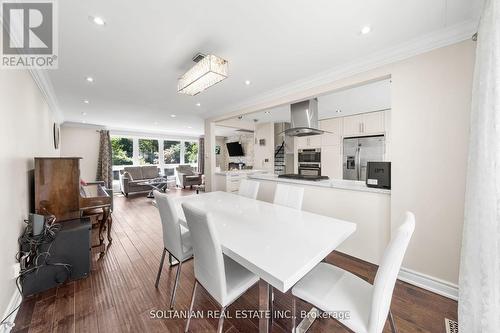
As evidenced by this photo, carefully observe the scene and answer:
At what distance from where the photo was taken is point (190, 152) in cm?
938

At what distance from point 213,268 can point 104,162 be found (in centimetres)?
700

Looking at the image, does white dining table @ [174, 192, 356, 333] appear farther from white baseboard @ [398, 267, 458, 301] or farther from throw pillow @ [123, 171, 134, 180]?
throw pillow @ [123, 171, 134, 180]

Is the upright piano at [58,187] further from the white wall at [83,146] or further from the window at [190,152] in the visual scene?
the window at [190,152]

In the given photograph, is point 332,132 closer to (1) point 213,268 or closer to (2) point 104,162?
(1) point 213,268

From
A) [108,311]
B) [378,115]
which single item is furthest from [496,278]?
[378,115]

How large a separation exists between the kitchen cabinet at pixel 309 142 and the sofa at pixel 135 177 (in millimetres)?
5431

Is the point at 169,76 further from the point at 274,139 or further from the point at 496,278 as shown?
the point at 274,139

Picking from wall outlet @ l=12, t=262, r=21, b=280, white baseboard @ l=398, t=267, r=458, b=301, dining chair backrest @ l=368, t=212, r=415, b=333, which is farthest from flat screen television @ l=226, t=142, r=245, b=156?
dining chair backrest @ l=368, t=212, r=415, b=333

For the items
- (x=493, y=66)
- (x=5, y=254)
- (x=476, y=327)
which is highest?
(x=493, y=66)

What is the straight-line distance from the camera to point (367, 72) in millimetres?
2162

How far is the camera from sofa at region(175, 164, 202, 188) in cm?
802

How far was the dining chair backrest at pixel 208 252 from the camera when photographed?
1.14 metres

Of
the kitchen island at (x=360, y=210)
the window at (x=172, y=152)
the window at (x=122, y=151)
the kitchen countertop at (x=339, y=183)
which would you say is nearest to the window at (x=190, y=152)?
the window at (x=172, y=152)

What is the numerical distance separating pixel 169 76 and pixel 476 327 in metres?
3.60
